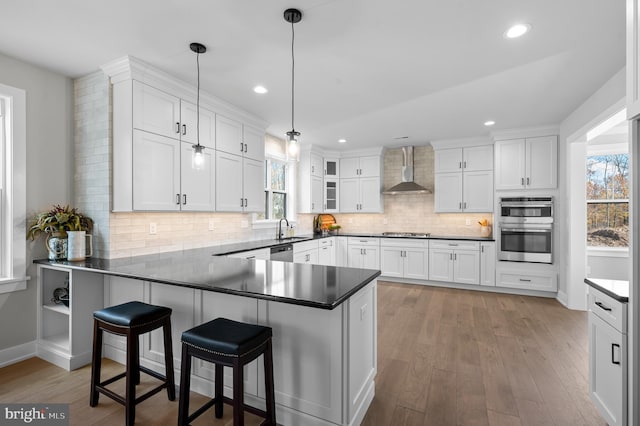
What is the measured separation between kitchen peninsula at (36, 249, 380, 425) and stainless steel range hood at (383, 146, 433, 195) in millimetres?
4016

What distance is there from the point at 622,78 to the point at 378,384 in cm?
353

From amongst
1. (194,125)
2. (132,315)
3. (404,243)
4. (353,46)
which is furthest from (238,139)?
(404,243)

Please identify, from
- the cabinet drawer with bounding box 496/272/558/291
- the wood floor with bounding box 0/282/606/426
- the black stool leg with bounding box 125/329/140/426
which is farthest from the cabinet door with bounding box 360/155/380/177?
the black stool leg with bounding box 125/329/140/426

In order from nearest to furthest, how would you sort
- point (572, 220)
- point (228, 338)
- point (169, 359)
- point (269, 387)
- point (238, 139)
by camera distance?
1. point (228, 338)
2. point (269, 387)
3. point (169, 359)
4. point (238, 139)
5. point (572, 220)

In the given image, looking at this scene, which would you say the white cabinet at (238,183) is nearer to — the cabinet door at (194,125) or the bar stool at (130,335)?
the cabinet door at (194,125)

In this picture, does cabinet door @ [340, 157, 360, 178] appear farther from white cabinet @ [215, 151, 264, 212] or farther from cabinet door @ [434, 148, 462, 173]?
white cabinet @ [215, 151, 264, 212]

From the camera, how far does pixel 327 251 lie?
233 inches

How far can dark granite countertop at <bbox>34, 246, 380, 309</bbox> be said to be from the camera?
160cm

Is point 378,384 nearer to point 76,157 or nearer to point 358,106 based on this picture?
point 358,106

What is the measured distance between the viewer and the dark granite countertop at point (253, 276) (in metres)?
1.60

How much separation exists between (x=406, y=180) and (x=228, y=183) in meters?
3.67

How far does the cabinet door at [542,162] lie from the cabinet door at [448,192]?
3.49ft

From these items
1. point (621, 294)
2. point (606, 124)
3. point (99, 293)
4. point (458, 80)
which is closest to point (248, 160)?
point (99, 293)

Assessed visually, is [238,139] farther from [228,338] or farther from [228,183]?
[228,338]
